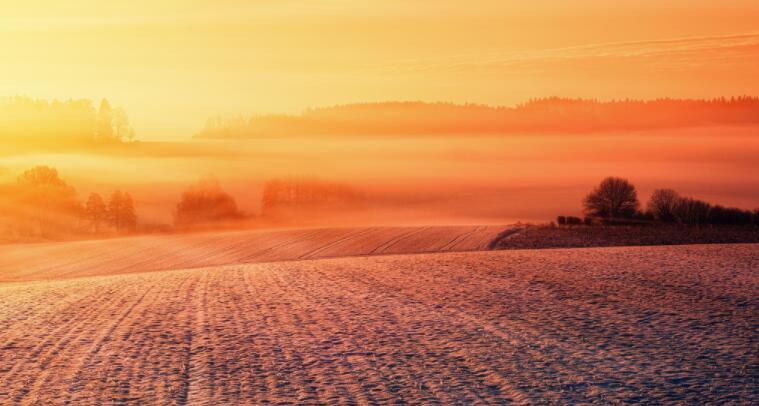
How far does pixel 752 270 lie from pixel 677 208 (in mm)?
29737

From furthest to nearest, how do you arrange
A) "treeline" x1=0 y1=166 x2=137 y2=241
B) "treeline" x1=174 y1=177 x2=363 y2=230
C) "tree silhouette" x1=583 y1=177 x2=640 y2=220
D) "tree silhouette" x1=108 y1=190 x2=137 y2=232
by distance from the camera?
"treeline" x1=174 y1=177 x2=363 y2=230 → "tree silhouette" x1=108 y1=190 x2=137 y2=232 → "treeline" x1=0 y1=166 x2=137 y2=241 → "tree silhouette" x1=583 y1=177 x2=640 y2=220

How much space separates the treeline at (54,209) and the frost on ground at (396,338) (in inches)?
1955

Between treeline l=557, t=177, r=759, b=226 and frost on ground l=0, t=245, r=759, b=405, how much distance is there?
91.7 ft

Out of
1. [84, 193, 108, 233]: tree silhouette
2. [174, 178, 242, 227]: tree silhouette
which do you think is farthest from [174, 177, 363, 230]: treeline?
[84, 193, 108, 233]: tree silhouette

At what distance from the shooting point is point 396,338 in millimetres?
16703

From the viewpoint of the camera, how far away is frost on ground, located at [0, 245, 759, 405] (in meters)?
12.7

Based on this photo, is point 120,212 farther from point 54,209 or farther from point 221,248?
point 221,248

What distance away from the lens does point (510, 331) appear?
17.1m

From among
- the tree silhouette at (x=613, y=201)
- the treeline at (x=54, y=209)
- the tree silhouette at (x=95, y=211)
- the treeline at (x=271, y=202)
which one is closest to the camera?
the tree silhouette at (x=613, y=201)

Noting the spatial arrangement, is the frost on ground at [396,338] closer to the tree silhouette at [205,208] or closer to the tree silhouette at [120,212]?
the tree silhouette at [120,212]

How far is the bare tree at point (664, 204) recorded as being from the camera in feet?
185

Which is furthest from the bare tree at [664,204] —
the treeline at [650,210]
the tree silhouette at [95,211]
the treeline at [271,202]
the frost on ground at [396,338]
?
the tree silhouette at [95,211]

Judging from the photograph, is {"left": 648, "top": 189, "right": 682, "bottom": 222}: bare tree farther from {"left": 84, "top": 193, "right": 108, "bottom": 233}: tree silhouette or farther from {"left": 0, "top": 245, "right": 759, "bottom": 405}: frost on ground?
{"left": 84, "top": 193, "right": 108, "bottom": 233}: tree silhouette

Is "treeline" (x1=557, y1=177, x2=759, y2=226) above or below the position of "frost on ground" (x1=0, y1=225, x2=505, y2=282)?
above
